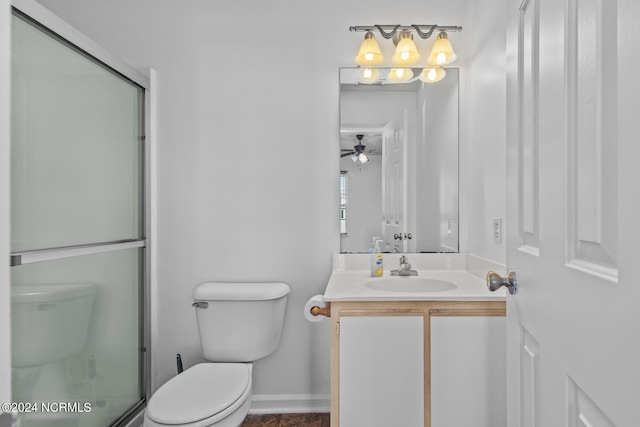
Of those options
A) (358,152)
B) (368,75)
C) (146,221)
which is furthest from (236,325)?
(368,75)

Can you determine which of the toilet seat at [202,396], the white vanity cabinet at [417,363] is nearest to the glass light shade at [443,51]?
the white vanity cabinet at [417,363]

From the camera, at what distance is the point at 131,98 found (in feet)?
6.16

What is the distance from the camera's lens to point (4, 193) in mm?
447

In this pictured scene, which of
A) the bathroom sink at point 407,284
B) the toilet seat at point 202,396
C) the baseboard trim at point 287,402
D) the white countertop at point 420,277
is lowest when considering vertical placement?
the baseboard trim at point 287,402

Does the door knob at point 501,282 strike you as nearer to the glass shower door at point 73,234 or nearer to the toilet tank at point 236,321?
the toilet tank at point 236,321

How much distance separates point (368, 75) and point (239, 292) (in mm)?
1362

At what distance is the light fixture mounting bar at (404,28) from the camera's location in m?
1.97

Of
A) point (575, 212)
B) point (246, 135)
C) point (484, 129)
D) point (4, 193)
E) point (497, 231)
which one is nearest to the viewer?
point (4, 193)

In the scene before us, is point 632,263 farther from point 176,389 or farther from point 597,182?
point 176,389

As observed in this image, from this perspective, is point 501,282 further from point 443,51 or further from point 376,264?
point 443,51

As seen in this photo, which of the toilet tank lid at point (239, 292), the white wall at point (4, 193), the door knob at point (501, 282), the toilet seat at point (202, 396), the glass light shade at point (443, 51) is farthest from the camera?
the glass light shade at point (443, 51)

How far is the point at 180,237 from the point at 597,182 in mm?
1948

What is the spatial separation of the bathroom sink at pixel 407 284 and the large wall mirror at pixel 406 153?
0.87 ft

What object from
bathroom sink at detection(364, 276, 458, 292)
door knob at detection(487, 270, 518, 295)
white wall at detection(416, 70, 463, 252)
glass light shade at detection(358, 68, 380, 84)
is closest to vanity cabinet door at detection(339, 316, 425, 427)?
bathroom sink at detection(364, 276, 458, 292)
